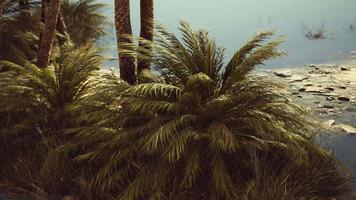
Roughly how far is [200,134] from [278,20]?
13.3m

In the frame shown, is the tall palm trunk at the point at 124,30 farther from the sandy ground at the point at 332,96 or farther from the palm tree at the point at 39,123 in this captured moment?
the sandy ground at the point at 332,96

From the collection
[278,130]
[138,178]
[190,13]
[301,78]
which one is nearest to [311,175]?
[278,130]

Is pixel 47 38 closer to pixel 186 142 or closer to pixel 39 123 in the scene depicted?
pixel 39 123

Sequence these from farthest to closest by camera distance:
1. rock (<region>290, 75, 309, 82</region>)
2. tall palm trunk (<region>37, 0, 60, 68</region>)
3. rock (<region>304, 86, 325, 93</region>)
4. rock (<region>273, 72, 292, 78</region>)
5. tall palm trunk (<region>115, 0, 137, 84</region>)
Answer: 1. rock (<region>273, 72, 292, 78</region>)
2. rock (<region>290, 75, 309, 82</region>)
3. rock (<region>304, 86, 325, 93</region>)
4. tall palm trunk (<region>37, 0, 60, 68</region>)
5. tall palm trunk (<region>115, 0, 137, 84</region>)

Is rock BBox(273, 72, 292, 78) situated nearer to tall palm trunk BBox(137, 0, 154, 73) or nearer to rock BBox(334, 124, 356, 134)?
rock BBox(334, 124, 356, 134)

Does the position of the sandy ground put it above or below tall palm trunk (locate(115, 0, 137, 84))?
below

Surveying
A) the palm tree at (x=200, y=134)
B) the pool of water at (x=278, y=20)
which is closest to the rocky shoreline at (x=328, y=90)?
the pool of water at (x=278, y=20)

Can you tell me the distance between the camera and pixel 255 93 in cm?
514

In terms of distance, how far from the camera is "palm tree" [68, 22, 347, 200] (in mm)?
4691

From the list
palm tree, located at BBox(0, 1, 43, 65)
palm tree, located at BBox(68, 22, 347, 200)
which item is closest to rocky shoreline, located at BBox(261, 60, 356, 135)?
palm tree, located at BBox(68, 22, 347, 200)

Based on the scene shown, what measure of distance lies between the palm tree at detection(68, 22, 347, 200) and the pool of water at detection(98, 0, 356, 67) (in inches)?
262

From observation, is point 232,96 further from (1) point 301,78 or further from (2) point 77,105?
(1) point 301,78

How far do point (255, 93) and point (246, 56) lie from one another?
512 millimetres

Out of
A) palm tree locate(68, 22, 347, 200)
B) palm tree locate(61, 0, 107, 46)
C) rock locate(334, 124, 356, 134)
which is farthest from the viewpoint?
palm tree locate(61, 0, 107, 46)
